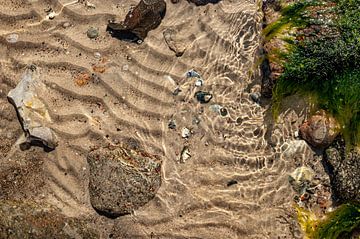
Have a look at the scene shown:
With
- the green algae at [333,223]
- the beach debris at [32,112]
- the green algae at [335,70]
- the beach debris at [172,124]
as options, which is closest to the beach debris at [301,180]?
the green algae at [333,223]

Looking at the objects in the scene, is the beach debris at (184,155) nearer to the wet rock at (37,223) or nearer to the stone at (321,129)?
the wet rock at (37,223)

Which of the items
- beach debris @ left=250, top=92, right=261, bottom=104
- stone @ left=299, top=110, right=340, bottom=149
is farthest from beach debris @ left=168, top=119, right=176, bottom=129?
stone @ left=299, top=110, right=340, bottom=149

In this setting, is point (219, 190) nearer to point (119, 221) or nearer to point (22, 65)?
point (119, 221)

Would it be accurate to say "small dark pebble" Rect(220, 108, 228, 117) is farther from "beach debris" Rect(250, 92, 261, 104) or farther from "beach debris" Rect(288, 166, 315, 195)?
"beach debris" Rect(288, 166, 315, 195)

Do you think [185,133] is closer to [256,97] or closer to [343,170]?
[256,97]

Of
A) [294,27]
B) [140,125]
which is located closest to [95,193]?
[140,125]

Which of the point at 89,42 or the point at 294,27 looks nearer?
the point at 294,27
